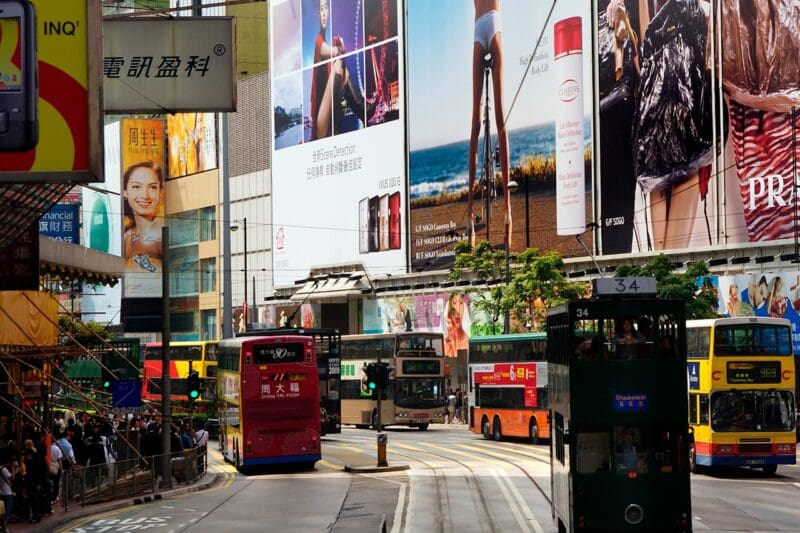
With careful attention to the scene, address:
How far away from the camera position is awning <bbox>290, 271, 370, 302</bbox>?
85.9 metres

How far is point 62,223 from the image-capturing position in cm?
5803

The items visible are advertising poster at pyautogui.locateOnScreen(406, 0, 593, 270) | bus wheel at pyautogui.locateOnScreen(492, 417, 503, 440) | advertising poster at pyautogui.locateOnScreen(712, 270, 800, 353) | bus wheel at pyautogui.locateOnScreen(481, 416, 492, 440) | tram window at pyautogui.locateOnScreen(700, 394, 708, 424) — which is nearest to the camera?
tram window at pyautogui.locateOnScreen(700, 394, 708, 424)

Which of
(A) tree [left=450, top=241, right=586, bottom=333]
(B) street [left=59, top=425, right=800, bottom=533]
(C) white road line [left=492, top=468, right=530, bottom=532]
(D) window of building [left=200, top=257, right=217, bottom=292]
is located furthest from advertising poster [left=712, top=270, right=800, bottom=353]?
(D) window of building [left=200, top=257, right=217, bottom=292]

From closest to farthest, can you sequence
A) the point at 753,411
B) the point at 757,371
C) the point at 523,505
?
1. the point at 523,505
2. the point at 757,371
3. the point at 753,411

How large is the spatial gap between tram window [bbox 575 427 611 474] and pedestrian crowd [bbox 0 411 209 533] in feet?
30.2

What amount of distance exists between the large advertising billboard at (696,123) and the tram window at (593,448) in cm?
3673

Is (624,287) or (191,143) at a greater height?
(191,143)

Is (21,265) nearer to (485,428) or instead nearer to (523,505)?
(523,505)

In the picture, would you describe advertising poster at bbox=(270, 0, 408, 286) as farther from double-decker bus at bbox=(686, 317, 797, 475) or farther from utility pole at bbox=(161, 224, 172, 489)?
double-decker bus at bbox=(686, 317, 797, 475)

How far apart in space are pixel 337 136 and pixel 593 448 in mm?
70281

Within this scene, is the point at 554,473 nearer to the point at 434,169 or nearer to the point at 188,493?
the point at 188,493

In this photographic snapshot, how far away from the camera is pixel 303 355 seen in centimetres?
3866

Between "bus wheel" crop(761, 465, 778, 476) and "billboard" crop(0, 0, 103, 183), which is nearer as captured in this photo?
"billboard" crop(0, 0, 103, 183)

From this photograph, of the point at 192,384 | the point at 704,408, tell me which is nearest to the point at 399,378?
the point at 192,384
